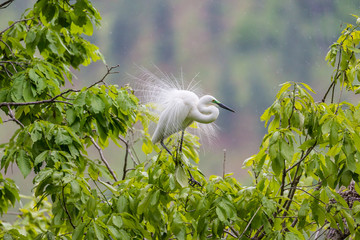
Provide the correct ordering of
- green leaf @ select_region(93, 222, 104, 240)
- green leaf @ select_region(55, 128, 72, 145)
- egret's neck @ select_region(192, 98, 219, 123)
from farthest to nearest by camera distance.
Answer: egret's neck @ select_region(192, 98, 219, 123) → green leaf @ select_region(55, 128, 72, 145) → green leaf @ select_region(93, 222, 104, 240)

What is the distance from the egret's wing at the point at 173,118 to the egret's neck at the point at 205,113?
4 centimetres

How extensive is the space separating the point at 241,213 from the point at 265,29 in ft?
17.7

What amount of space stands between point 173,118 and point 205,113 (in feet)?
0.43

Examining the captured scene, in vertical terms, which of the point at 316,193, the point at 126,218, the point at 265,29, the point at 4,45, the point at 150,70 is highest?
the point at 265,29

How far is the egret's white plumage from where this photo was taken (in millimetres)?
1970

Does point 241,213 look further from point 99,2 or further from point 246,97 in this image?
point 99,2

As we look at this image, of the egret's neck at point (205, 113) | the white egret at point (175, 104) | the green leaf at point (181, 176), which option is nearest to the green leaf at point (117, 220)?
the green leaf at point (181, 176)

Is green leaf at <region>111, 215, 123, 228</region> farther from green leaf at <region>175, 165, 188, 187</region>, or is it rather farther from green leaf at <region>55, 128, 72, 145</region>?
green leaf at <region>55, 128, 72, 145</region>

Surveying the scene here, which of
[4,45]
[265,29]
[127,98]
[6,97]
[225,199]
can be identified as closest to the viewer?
[225,199]

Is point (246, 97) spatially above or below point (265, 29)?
below

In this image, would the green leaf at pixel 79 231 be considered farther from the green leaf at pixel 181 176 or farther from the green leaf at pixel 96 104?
the green leaf at pixel 96 104

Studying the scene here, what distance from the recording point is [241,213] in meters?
1.76

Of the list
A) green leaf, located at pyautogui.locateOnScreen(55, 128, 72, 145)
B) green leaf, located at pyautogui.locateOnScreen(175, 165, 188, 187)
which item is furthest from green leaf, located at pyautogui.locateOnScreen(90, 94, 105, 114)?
green leaf, located at pyautogui.locateOnScreen(175, 165, 188, 187)

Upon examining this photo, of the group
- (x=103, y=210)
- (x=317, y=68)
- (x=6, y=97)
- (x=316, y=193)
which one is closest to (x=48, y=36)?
(x=6, y=97)
